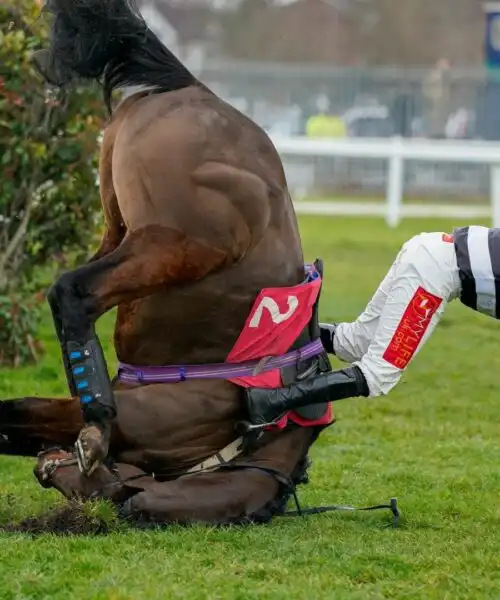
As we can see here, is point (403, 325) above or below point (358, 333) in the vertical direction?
above

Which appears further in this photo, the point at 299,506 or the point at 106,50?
the point at 299,506

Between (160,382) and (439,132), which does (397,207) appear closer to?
(439,132)

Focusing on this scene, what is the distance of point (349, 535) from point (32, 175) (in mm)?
4251

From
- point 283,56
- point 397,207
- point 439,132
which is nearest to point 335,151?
A: point 397,207

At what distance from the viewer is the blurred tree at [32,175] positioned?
320 inches

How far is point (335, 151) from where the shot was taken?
19562 millimetres

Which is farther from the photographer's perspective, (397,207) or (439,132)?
(439,132)

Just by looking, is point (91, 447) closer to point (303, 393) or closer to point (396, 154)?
point (303, 393)

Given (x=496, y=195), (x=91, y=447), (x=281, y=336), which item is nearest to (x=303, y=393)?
(x=281, y=336)

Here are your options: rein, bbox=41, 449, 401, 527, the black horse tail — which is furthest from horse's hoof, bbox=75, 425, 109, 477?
the black horse tail

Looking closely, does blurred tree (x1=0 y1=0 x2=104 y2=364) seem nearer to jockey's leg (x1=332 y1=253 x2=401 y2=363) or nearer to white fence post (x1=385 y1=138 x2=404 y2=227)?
jockey's leg (x1=332 y1=253 x2=401 y2=363)

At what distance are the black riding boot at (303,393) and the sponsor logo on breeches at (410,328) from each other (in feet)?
0.44

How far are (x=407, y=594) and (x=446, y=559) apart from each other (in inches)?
18.0

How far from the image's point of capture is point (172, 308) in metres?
4.92
